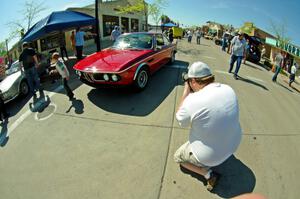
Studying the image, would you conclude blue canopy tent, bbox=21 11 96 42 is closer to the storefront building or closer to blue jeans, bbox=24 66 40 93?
blue jeans, bbox=24 66 40 93

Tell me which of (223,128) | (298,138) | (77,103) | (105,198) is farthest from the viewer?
(77,103)

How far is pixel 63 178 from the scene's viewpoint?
2646mm

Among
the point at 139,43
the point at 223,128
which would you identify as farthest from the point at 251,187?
the point at 139,43

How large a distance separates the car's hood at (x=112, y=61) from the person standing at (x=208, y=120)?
2.37 metres

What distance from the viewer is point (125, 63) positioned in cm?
438

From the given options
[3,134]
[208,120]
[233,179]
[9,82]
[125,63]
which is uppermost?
[125,63]

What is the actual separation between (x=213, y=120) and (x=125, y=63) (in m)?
2.94

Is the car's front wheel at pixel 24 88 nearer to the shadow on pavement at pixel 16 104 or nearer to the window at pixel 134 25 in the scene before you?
the shadow on pavement at pixel 16 104

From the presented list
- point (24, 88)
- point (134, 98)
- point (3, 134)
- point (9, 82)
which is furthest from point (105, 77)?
point (9, 82)

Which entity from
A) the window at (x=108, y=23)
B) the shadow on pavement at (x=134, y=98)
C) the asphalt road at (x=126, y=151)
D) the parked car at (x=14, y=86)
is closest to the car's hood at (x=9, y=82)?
the parked car at (x=14, y=86)

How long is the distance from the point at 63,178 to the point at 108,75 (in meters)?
2.33

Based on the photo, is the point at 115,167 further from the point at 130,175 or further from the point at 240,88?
the point at 240,88

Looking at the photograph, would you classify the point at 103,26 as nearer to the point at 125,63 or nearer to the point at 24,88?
the point at 24,88

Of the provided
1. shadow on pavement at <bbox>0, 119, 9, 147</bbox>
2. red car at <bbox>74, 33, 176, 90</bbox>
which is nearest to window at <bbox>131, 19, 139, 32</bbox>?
red car at <bbox>74, 33, 176, 90</bbox>
